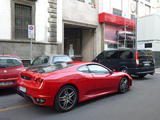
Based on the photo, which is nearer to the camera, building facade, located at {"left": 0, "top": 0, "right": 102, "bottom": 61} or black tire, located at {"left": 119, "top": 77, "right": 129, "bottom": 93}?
black tire, located at {"left": 119, "top": 77, "right": 129, "bottom": 93}

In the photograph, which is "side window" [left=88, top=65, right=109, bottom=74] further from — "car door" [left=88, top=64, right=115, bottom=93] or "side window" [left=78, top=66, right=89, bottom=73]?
"side window" [left=78, top=66, right=89, bottom=73]

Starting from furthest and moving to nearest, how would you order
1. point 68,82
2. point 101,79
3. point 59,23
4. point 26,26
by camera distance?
point 59,23 < point 26,26 < point 101,79 < point 68,82

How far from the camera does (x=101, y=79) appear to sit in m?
4.88

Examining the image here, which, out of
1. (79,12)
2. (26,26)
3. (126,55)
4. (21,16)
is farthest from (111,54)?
(79,12)

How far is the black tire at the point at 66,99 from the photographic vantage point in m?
3.79

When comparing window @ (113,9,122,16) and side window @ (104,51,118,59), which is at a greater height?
window @ (113,9,122,16)

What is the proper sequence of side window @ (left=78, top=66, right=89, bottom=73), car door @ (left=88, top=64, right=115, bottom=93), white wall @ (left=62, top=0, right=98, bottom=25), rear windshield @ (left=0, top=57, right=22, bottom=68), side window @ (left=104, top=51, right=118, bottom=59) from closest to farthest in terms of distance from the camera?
side window @ (left=78, top=66, right=89, bottom=73)
car door @ (left=88, top=64, right=115, bottom=93)
rear windshield @ (left=0, top=57, right=22, bottom=68)
side window @ (left=104, top=51, right=118, bottom=59)
white wall @ (left=62, top=0, right=98, bottom=25)

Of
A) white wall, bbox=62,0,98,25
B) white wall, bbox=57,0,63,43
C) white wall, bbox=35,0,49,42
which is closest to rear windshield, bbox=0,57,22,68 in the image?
white wall, bbox=35,0,49,42

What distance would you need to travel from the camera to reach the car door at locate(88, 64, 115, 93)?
4.74 metres

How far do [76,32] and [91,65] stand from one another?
45.7 ft

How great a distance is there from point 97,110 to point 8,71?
352 cm

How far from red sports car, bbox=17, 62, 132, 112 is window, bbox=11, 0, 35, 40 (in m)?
7.98

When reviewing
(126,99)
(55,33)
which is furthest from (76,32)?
(126,99)

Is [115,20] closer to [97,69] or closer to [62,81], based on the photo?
[97,69]
